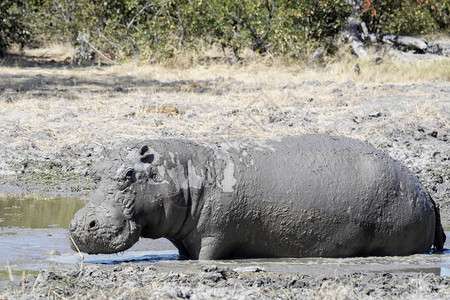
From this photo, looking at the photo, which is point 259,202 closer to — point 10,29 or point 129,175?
point 129,175

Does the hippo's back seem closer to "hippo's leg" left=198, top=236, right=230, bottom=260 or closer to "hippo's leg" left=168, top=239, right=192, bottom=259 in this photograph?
"hippo's leg" left=198, top=236, right=230, bottom=260

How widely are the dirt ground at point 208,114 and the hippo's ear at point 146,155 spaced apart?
140 inches

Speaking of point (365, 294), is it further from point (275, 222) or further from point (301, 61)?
point (301, 61)

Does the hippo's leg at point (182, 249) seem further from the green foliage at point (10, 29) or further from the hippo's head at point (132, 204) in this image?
the green foliage at point (10, 29)

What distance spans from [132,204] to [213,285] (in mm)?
1029

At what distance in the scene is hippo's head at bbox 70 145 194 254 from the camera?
5301mm

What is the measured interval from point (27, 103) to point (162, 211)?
7616mm

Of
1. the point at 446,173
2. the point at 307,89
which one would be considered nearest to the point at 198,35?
the point at 307,89

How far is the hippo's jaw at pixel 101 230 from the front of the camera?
528cm

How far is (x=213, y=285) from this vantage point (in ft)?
15.2

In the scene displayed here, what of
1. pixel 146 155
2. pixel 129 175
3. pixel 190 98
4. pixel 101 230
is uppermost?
pixel 146 155

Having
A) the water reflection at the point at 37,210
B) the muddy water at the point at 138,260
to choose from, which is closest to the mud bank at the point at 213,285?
the muddy water at the point at 138,260

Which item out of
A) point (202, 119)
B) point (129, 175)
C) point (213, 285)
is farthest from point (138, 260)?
point (202, 119)

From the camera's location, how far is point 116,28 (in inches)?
829
